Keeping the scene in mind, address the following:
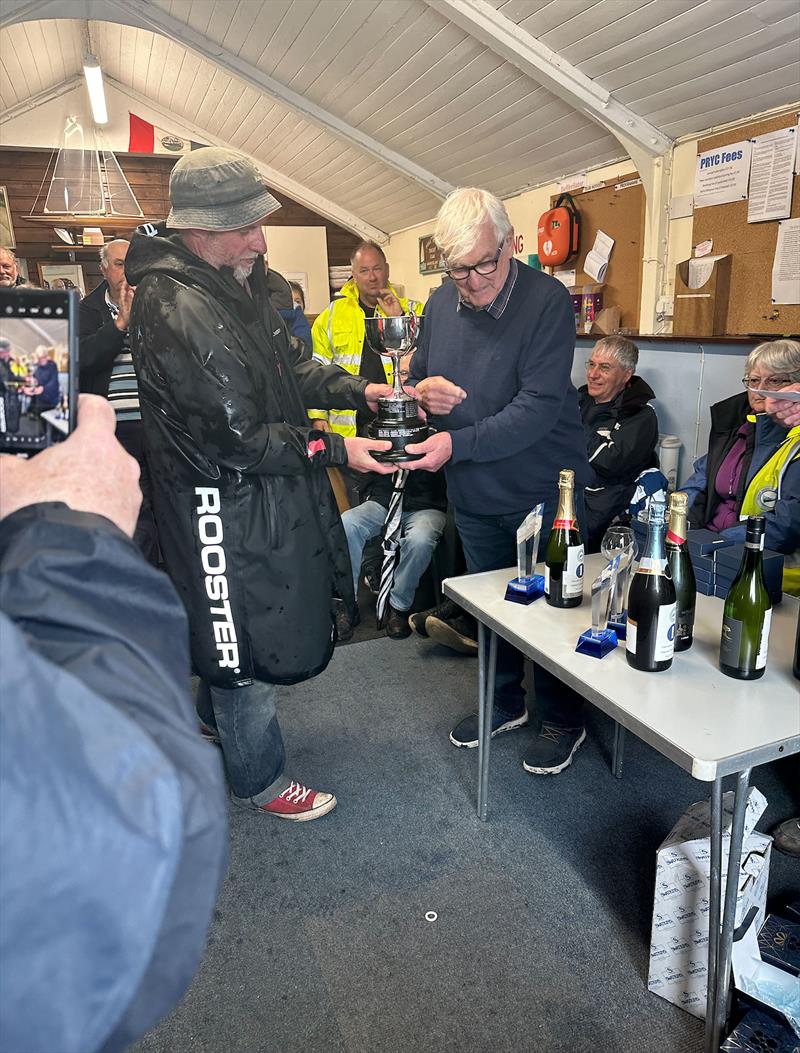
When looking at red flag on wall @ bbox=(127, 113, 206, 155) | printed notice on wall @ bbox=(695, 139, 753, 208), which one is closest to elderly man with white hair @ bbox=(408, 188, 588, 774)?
printed notice on wall @ bbox=(695, 139, 753, 208)

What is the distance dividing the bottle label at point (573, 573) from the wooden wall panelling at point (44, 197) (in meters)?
5.97

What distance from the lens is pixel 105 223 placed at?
6645 mm

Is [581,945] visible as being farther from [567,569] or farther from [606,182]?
[606,182]

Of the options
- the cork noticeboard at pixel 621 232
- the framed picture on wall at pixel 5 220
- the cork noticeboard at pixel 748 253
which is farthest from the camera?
the framed picture on wall at pixel 5 220

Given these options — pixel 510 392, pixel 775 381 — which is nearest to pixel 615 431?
pixel 775 381

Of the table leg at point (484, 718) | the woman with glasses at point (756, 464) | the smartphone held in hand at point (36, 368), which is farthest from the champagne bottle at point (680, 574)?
the smartphone held in hand at point (36, 368)

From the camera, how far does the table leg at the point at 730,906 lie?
46.0 inches

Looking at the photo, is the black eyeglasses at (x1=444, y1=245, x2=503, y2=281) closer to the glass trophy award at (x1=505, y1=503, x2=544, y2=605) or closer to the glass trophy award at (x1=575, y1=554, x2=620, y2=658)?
the glass trophy award at (x1=505, y1=503, x2=544, y2=605)

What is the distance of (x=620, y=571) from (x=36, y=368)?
1.17 meters

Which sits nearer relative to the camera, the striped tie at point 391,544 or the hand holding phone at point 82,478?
the hand holding phone at point 82,478

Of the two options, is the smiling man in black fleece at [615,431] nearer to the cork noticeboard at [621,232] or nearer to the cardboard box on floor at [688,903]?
the cork noticeboard at [621,232]

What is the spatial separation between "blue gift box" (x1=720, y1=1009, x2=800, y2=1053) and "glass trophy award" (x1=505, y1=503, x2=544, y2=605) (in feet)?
2.89

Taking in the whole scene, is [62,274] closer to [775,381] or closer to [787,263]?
[787,263]

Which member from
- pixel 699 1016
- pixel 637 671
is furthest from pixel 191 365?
pixel 699 1016
